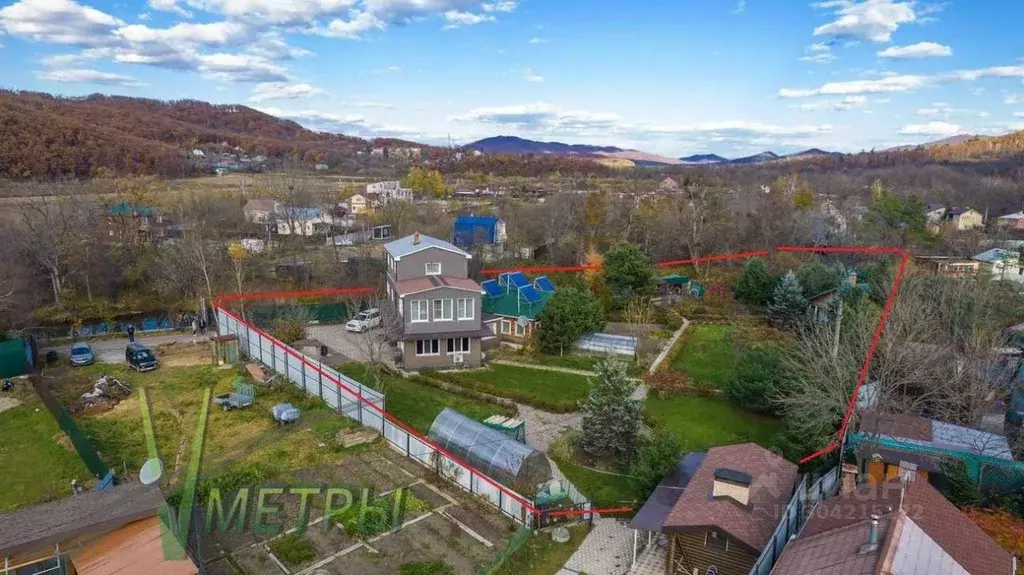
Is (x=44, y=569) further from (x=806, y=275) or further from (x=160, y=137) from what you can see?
(x=160, y=137)

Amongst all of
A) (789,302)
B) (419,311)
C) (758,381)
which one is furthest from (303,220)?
(758,381)

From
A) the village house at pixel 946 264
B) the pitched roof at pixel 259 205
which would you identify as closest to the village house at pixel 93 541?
the village house at pixel 946 264

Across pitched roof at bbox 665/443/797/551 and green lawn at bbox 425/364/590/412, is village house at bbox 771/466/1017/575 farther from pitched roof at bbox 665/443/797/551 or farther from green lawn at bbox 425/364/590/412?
green lawn at bbox 425/364/590/412

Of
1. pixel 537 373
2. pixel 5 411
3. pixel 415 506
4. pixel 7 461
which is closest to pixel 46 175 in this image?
pixel 5 411

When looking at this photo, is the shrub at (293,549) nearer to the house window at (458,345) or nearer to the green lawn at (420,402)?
the green lawn at (420,402)

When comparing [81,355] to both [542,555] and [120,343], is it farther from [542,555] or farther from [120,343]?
[542,555]

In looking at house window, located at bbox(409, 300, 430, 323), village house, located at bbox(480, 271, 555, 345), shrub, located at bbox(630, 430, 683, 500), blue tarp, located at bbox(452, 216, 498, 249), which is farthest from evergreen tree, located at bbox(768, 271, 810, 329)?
blue tarp, located at bbox(452, 216, 498, 249)
